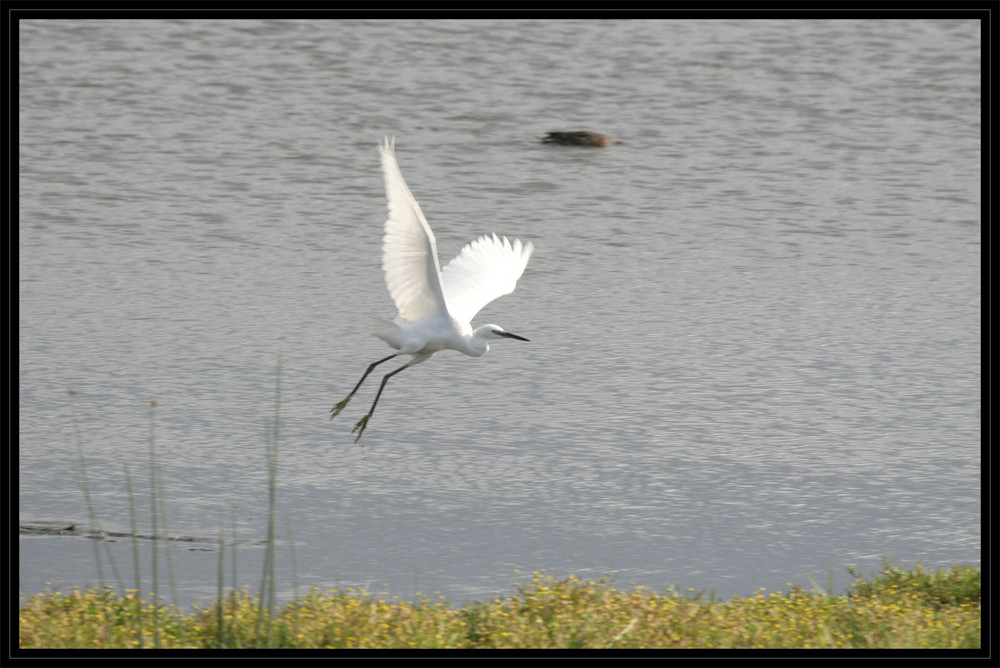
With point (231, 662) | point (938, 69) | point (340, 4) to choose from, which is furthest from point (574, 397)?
point (938, 69)

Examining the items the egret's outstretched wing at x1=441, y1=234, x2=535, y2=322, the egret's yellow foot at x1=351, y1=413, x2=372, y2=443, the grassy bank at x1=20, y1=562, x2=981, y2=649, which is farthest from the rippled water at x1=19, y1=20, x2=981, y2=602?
the egret's outstretched wing at x1=441, y1=234, x2=535, y2=322

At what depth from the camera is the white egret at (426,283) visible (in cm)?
519

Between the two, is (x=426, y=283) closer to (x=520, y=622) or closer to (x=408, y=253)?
(x=408, y=253)

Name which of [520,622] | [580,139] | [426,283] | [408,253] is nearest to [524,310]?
[426,283]

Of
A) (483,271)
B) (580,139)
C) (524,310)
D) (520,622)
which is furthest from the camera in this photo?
(580,139)

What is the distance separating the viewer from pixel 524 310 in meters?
8.14

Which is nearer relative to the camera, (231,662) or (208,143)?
(231,662)

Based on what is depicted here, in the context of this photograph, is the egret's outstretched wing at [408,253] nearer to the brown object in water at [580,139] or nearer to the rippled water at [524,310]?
the rippled water at [524,310]

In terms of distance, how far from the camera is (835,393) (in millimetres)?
7066

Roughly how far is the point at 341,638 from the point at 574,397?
2.84 m

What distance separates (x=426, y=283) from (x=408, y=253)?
220mm

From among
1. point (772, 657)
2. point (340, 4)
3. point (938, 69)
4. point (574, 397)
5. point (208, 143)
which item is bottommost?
point (772, 657)

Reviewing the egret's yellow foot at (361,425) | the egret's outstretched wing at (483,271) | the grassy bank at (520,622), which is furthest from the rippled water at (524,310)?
the egret's outstretched wing at (483,271)

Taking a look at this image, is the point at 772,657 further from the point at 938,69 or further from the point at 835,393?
the point at 938,69
